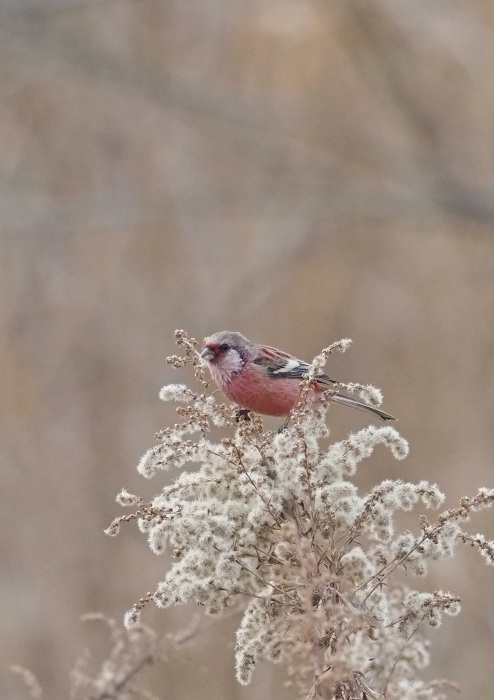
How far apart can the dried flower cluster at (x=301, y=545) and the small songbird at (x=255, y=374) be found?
5.29 ft

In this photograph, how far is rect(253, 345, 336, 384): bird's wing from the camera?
4801 millimetres

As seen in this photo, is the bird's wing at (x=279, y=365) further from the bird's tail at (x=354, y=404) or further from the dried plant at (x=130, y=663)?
the dried plant at (x=130, y=663)

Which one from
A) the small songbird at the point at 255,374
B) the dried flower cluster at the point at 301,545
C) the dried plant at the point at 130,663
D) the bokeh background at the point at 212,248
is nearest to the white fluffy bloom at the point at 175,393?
the dried flower cluster at the point at 301,545

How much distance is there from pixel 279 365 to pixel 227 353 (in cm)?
24

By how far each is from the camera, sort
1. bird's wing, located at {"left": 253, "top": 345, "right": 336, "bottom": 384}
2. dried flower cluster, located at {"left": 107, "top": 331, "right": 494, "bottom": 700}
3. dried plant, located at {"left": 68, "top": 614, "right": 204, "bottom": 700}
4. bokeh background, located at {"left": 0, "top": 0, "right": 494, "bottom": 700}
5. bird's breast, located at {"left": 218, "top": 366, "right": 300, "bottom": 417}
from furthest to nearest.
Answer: bokeh background, located at {"left": 0, "top": 0, "right": 494, "bottom": 700} → bird's wing, located at {"left": 253, "top": 345, "right": 336, "bottom": 384} → bird's breast, located at {"left": 218, "top": 366, "right": 300, "bottom": 417} → dried flower cluster, located at {"left": 107, "top": 331, "right": 494, "bottom": 700} → dried plant, located at {"left": 68, "top": 614, "right": 204, "bottom": 700}

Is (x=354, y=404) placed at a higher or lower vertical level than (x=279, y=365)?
lower

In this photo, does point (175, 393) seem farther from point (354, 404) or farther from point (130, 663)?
point (354, 404)

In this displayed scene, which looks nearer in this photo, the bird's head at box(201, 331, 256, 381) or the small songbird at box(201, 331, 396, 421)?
the small songbird at box(201, 331, 396, 421)

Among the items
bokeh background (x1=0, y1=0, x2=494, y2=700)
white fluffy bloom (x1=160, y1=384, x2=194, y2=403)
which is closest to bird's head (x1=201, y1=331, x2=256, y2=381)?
white fluffy bloom (x1=160, y1=384, x2=194, y2=403)

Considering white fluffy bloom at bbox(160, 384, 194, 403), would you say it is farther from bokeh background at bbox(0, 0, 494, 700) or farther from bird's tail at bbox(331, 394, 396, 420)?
bokeh background at bbox(0, 0, 494, 700)

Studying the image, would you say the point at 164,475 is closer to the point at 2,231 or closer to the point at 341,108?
the point at 2,231

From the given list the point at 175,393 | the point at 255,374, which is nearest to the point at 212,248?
the point at 255,374

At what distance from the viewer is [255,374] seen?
478cm

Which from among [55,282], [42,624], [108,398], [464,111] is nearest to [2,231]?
[55,282]
